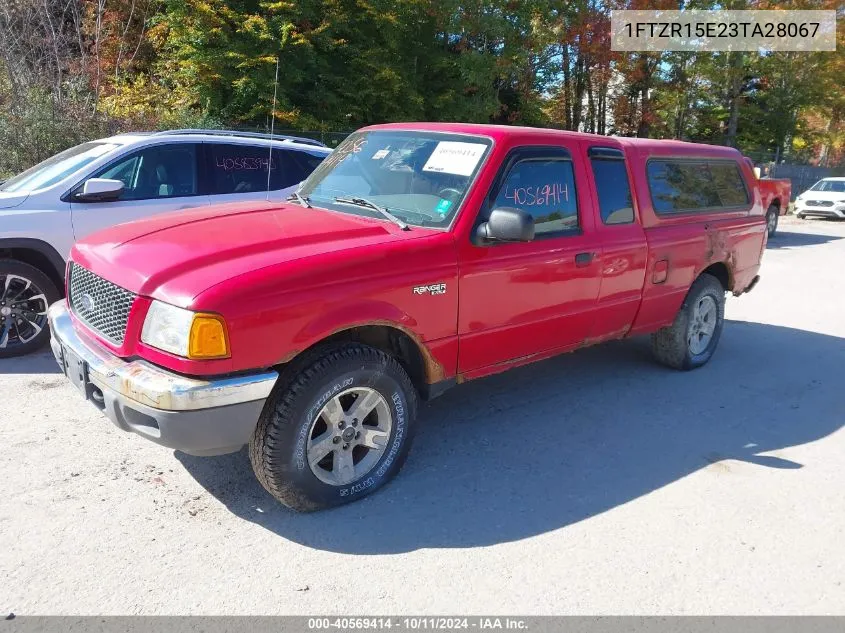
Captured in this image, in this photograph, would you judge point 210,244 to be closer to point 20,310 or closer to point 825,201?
point 20,310

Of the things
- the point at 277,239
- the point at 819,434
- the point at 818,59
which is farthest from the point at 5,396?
the point at 818,59

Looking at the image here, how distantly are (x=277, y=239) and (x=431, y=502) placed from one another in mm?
1586

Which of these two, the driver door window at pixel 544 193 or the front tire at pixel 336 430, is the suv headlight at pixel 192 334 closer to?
the front tire at pixel 336 430

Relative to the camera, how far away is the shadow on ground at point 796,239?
15.8 meters

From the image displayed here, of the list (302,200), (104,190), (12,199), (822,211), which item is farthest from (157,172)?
(822,211)

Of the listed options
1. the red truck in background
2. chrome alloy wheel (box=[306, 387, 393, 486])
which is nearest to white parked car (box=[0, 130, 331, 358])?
chrome alloy wheel (box=[306, 387, 393, 486])

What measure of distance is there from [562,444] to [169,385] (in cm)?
253

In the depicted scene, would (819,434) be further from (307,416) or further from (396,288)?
(307,416)

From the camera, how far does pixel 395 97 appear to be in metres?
18.6

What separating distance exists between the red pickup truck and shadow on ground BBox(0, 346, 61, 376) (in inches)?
64.9

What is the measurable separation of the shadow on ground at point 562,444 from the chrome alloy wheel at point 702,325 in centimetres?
25

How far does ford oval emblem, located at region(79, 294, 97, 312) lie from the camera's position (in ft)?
11.6

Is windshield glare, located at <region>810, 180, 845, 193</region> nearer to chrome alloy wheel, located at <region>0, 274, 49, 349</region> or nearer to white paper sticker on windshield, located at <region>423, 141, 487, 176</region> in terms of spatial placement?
white paper sticker on windshield, located at <region>423, 141, 487, 176</region>

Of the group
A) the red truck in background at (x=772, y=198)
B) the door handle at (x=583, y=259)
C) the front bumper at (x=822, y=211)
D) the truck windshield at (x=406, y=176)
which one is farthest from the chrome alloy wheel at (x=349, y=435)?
the front bumper at (x=822, y=211)
